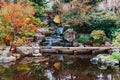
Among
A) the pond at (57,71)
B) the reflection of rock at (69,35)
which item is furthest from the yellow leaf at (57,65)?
the reflection of rock at (69,35)

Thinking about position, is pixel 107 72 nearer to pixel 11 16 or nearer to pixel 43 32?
pixel 11 16

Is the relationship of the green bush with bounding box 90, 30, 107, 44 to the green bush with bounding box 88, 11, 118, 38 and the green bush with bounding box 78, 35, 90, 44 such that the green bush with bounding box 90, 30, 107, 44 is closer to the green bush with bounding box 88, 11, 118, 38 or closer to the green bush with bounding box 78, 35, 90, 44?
the green bush with bounding box 78, 35, 90, 44

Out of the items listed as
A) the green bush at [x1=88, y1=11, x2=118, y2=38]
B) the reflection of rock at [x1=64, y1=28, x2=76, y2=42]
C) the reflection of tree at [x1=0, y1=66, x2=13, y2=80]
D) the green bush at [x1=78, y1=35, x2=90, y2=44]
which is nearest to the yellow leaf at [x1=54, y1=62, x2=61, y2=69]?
the reflection of tree at [x1=0, y1=66, x2=13, y2=80]

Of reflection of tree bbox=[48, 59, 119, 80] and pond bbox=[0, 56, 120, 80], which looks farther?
reflection of tree bbox=[48, 59, 119, 80]

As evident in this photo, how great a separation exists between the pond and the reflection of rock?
405 cm

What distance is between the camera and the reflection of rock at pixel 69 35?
18.0 meters

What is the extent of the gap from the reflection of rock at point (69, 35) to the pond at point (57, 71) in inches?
159

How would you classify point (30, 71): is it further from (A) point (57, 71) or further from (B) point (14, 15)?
(B) point (14, 15)

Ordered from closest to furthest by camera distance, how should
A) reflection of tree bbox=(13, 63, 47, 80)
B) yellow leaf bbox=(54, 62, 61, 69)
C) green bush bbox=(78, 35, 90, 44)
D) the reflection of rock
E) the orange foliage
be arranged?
reflection of tree bbox=(13, 63, 47, 80), yellow leaf bbox=(54, 62, 61, 69), the orange foliage, green bush bbox=(78, 35, 90, 44), the reflection of rock

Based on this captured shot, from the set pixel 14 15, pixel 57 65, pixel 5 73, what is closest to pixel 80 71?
pixel 57 65

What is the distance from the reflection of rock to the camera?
58.9 feet

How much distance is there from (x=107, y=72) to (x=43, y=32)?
8.12m

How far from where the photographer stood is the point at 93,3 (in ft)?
66.2

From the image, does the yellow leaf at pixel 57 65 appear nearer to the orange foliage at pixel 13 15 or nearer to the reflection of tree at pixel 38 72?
the reflection of tree at pixel 38 72
